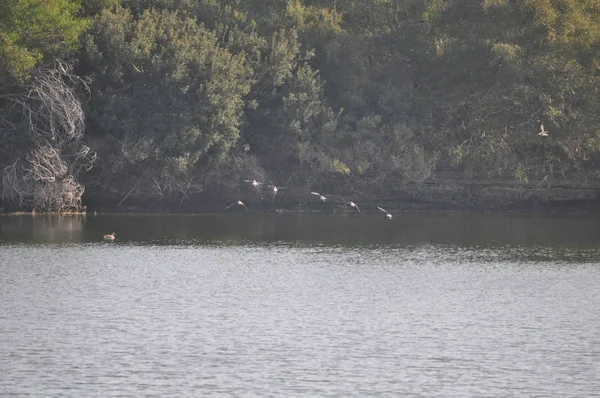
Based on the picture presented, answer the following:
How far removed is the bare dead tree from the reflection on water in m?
1.34

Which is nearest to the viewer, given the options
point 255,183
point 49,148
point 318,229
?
point 318,229

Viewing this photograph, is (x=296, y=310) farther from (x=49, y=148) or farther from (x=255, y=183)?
(x=49, y=148)

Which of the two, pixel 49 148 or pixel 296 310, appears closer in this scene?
pixel 296 310

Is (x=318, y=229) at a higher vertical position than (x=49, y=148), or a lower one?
lower

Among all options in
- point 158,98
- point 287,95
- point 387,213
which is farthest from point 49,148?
point 387,213

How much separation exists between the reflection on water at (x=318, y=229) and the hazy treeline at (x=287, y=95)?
120 inches

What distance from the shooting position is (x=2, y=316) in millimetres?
33031

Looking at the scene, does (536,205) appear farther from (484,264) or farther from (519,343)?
(519,343)

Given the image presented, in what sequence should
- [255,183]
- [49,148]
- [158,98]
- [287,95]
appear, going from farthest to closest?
→ [287,95], [158,98], [255,183], [49,148]

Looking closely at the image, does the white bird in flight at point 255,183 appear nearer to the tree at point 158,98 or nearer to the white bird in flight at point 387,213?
the tree at point 158,98

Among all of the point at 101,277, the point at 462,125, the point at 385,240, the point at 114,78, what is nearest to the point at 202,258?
the point at 101,277

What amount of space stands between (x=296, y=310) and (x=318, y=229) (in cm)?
2114

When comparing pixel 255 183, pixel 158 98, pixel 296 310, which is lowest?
pixel 296 310

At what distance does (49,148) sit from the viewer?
193 ft
